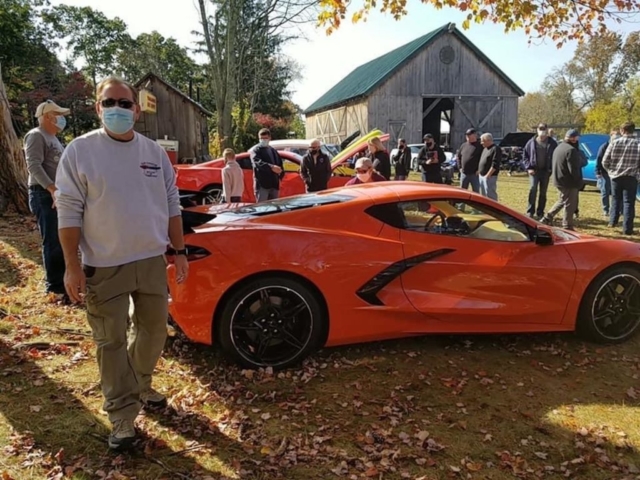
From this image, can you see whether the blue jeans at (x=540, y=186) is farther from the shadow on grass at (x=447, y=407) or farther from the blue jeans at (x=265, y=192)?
the shadow on grass at (x=447, y=407)

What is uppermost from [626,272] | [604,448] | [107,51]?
[107,51]

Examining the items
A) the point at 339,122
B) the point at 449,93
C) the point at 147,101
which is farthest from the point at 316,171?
the point at 339,122

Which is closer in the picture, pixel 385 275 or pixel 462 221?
pixel 385 275

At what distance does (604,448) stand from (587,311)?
148 centimetres

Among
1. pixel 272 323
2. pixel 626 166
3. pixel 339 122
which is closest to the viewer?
pixel 272 323

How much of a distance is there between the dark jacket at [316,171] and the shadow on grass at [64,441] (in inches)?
237

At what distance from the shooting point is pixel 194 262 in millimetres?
3688

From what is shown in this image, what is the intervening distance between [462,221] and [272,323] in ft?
5.56

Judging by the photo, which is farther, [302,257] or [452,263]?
[452,263]

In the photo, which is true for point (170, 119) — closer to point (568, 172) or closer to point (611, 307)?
point (568, 172)

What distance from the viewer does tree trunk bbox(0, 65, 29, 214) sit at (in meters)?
10.1

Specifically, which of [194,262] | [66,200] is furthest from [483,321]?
[66,200]

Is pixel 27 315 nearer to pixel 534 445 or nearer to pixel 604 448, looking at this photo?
pixel 534 445

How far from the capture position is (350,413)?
3416mm
